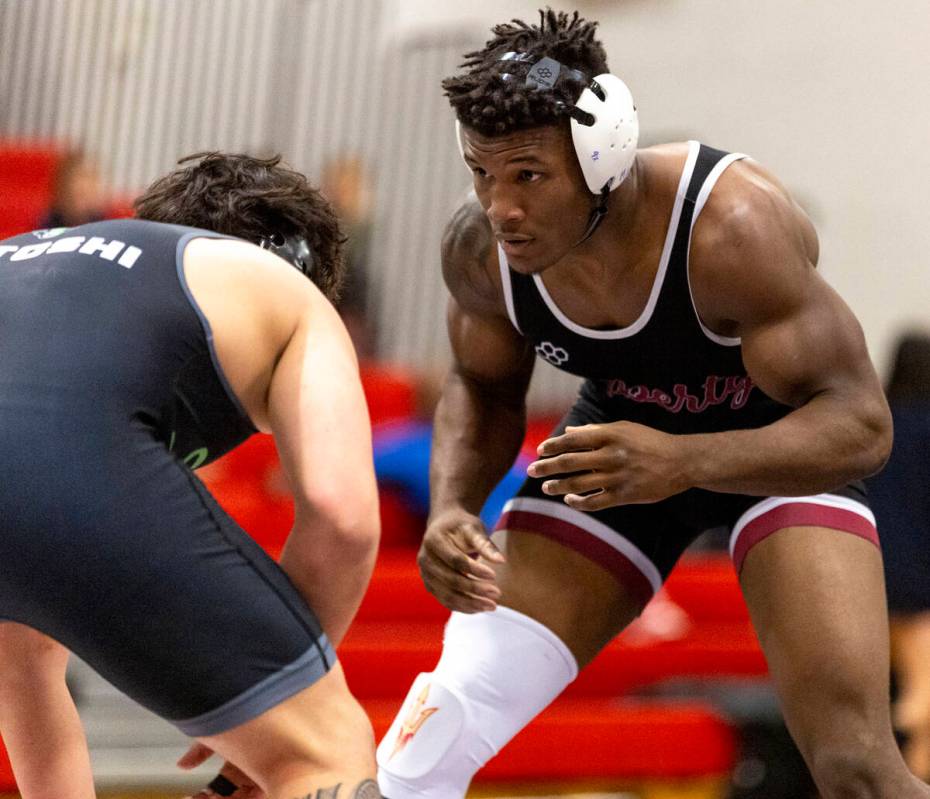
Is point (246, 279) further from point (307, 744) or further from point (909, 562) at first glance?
point (909, 562)

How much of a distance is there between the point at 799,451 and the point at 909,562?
246 centimetres

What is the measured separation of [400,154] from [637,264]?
5.17 m

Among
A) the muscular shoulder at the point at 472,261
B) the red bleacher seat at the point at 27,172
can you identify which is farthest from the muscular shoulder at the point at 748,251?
the red bleacher seat at the point at 27,172

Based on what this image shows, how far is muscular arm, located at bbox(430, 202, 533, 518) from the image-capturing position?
119 inches

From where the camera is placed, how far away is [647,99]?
8547mm

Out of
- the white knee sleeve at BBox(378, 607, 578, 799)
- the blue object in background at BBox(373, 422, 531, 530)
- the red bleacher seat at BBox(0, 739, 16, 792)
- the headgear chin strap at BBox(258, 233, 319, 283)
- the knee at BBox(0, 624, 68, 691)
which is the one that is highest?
the headgear chin strap at BBox(258, 233, 319, 283)

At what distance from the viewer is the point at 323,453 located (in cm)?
203

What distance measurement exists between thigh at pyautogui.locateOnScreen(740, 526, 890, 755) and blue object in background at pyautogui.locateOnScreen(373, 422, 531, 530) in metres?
2.96

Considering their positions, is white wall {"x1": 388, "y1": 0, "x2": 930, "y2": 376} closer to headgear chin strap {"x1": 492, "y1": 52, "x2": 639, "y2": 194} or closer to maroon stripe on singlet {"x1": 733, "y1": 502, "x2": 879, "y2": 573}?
maroon stripe on singlet {"x1": 733, "y1": 502, "x2": 879, "y2": 573}

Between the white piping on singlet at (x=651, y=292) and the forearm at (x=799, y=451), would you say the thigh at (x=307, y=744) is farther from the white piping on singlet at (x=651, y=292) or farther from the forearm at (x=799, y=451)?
the white piping on singlet at (x=651, y=292)

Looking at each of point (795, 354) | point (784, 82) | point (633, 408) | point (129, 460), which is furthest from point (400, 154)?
point (129, 460)

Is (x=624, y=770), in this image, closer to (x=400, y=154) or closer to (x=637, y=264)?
(x=637, y=264)

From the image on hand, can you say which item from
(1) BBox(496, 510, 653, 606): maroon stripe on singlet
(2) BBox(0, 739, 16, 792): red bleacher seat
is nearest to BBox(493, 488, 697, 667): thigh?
Answer: (1) BBox(496, 510, 653, 606): maroon stripe on singlet

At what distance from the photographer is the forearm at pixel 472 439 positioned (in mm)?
3051
